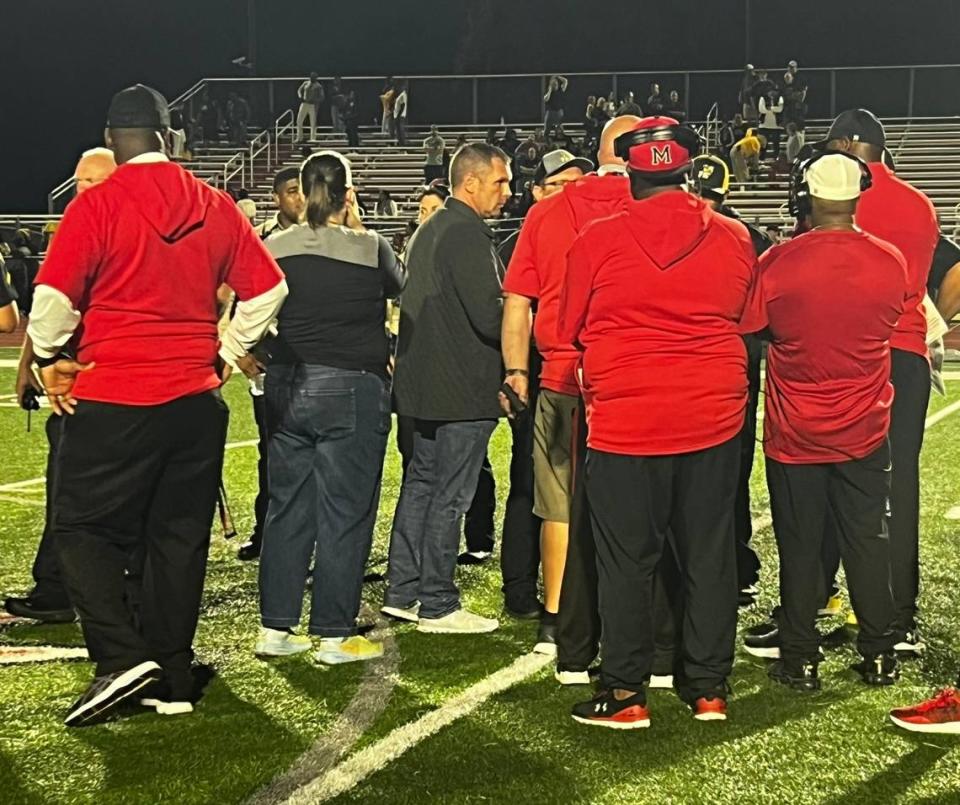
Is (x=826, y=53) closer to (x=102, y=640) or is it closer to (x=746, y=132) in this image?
(x=746, y=132)

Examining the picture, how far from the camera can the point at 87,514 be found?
5.04 metres

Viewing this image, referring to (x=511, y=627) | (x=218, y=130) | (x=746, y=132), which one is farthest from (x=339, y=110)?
(x=511, y=627)

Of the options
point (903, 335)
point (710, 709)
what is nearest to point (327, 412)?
point (710, 709)

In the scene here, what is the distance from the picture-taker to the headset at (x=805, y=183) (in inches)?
211

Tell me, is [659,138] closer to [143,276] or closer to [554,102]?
[143,276]

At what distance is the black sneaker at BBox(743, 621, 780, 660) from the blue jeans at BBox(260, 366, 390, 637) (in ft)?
5.01

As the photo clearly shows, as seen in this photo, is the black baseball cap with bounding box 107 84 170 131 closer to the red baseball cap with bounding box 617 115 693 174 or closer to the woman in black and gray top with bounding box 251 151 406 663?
the woman in black and gray top with bounding box 251 151 406 663

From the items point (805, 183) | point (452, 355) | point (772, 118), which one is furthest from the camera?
point (772, 118)

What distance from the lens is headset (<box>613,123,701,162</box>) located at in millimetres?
4883

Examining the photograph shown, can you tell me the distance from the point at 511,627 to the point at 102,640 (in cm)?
194

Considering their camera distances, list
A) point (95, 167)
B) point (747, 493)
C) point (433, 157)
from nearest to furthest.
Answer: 1. point (95, 167)
2. point (747, 493)
3. point (433, 157)

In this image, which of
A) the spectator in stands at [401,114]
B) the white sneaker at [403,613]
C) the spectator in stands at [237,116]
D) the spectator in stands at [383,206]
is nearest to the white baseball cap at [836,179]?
the white sneaker at [403,613]

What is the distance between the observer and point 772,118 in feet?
109

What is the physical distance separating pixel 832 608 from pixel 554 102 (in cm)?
2858
